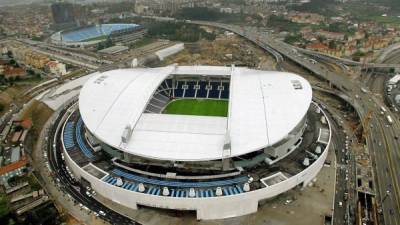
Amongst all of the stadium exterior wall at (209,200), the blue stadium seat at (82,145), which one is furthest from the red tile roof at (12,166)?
the stadium exterior wall at (209,200)

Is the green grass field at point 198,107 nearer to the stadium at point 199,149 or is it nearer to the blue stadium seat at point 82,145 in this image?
the stadium at point 199,149

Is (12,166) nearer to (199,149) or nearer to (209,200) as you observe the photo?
(199,149)

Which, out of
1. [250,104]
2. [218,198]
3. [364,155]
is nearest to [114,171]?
[218,198]

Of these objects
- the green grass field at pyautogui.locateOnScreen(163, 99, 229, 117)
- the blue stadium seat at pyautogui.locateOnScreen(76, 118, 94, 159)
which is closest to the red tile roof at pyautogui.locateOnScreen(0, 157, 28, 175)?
the blue stadium seat at pyautogui.locateOnScreen(76, 118, 94, 159)

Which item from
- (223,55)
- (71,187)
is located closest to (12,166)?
(71,187)

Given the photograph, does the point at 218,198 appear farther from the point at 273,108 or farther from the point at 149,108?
the point at 149,108

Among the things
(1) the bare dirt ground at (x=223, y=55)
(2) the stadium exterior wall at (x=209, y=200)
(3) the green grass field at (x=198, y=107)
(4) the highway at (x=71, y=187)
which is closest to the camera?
A: (2) the stadium exterior wall at (x=209, y=200)
